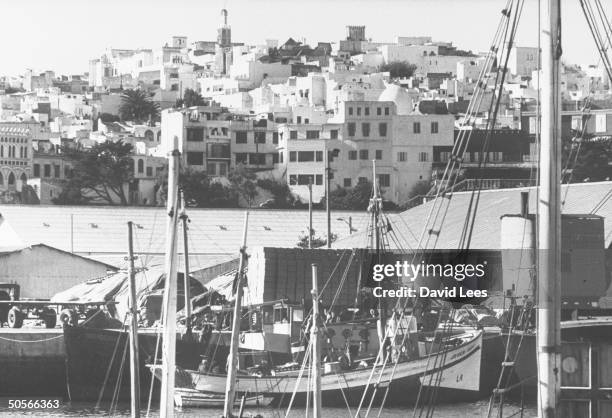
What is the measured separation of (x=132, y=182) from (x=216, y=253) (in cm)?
2310

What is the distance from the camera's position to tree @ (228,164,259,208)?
51.5 metres

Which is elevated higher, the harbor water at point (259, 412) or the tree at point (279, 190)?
the tree at point (279, 190)

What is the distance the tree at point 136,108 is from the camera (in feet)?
229

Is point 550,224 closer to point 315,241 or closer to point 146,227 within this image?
point 315,241

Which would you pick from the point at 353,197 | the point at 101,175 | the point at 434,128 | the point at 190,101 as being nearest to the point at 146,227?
the point at 353,197

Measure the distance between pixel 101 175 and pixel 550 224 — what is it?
152 feet

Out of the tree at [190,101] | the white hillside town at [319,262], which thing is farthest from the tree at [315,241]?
the tree at [190,101]

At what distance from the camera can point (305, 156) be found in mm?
54594

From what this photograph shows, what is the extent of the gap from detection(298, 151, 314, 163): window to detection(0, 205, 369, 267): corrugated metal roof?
20627 mm

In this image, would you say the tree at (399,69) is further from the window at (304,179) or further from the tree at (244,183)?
the window at (304,179)

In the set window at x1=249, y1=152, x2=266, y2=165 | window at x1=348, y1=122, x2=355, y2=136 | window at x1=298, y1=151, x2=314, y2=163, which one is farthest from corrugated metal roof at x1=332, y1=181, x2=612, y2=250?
window at x1=249, y1=152, x2=266, y2=165

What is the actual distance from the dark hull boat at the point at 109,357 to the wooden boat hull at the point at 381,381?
81 centimetres

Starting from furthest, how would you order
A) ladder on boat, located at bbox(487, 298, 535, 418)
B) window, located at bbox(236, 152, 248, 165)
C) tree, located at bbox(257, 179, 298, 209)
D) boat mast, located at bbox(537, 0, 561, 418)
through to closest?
window, located at bbox(236, 152, 248, 165) → tree, located at bbox(257, 179, 298, 209) → ladder on boat, located at bbox(487, 298, 535, 418) → boat mast, located at bbox(537, 0, 561, 418)

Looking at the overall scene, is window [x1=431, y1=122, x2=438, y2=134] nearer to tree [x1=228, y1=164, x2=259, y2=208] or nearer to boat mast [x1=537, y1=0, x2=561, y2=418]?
tree [x1=228, y1=164, x2=259, y2=208]
